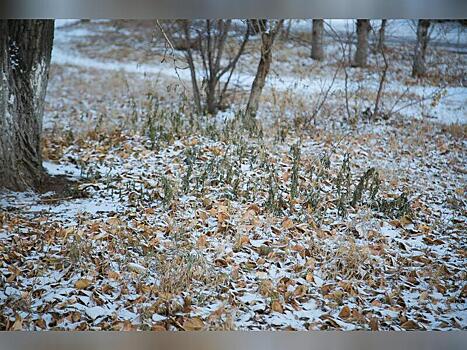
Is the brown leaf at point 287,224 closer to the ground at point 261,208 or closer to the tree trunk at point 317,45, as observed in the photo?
the ground at point 261,208

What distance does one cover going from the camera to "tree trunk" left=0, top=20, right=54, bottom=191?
9.70ft

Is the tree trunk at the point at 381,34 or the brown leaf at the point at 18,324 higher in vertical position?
the tree trunk at the point at 381,34

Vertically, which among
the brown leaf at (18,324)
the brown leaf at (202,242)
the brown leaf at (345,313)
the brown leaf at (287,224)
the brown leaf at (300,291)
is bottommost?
the brown leaf at (18,324)

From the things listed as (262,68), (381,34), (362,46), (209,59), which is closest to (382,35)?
(381,34)

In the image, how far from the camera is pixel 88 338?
8.93ft

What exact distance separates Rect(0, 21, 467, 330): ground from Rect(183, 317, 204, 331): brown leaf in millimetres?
10

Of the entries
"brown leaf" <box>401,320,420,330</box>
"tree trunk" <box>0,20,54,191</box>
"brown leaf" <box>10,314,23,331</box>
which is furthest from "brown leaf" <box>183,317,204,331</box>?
"tree trunk" <box>0,20,54,191</box>

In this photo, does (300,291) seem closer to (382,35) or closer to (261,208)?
(261,208)

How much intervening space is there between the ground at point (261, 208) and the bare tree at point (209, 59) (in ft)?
0.27

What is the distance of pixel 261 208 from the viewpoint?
2.96 metres

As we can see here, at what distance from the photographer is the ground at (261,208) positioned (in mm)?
2674

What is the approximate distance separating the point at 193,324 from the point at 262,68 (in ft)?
5.35

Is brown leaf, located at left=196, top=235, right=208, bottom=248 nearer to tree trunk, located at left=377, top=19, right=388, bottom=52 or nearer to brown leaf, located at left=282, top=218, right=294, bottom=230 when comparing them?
brown leaf, located at left=282, top=218, right=294, bottom=230

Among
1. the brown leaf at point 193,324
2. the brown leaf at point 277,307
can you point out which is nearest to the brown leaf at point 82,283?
the brown leaf at point 193,324
